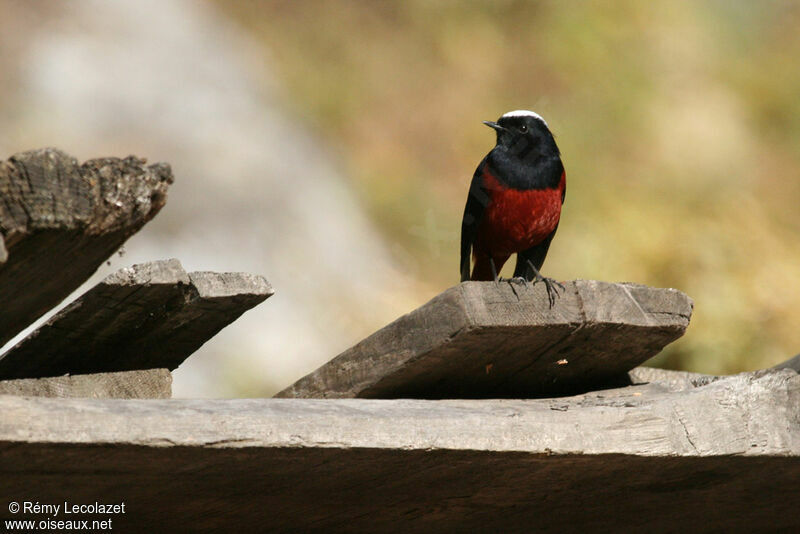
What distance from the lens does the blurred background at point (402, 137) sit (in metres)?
8.86

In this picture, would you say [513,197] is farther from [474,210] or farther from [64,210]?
[64,210]

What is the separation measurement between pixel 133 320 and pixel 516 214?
2.01 meters

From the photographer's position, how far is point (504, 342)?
6.82ft

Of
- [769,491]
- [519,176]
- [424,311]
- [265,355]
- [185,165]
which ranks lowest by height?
[769,491]

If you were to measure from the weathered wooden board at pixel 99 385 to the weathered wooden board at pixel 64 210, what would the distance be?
34 centimetres

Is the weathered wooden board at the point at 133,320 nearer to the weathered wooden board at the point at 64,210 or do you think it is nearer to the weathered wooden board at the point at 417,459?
the weathered wooden board at the point at 64,210

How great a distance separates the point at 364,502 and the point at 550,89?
28.9ft

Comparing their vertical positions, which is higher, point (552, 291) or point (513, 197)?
point (513, 197)

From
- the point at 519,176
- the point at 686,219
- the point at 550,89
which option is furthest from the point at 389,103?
the point at 519,176

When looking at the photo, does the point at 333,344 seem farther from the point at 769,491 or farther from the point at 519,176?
the point at 769,491

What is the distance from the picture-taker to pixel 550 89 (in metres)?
10.6

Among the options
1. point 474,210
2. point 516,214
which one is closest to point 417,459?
point 516,214

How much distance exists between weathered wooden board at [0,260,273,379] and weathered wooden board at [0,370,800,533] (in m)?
0.31

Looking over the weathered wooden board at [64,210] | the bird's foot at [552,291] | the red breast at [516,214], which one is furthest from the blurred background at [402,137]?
the weathered wooden board at [64,210]
